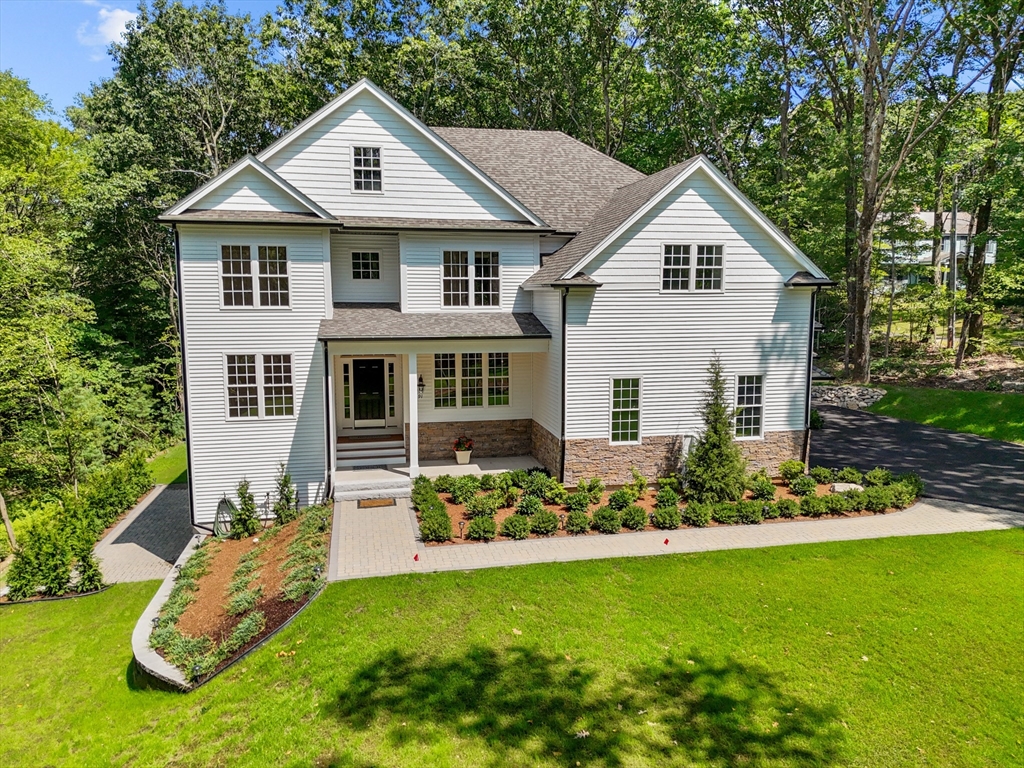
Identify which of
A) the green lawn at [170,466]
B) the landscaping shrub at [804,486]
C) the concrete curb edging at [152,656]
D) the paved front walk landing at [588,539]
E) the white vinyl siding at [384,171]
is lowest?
the green lawn at [170,466]

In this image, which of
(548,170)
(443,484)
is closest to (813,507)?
(443,484)

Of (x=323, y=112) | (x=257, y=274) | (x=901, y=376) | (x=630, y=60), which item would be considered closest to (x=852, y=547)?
(x=257, y=274)

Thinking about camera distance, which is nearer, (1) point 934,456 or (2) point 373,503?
(2) point 373,503

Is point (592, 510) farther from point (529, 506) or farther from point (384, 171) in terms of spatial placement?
point (384, 171)

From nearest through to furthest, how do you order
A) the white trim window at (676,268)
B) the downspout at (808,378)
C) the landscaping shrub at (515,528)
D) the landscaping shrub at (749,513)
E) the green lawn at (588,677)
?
the green lawn at (588,677), the landscaping shrub at (515,528), the landscaping shrub at (749,513), the white trim window at (676,268), the downspout at (808,378)

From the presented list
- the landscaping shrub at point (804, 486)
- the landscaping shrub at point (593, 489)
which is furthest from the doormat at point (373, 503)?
the landscaping shrub at point (804, 486)

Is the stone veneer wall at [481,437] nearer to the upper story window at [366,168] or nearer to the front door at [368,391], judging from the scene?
the front door at [368,391]

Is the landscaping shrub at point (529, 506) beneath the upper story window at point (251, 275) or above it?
beneath
